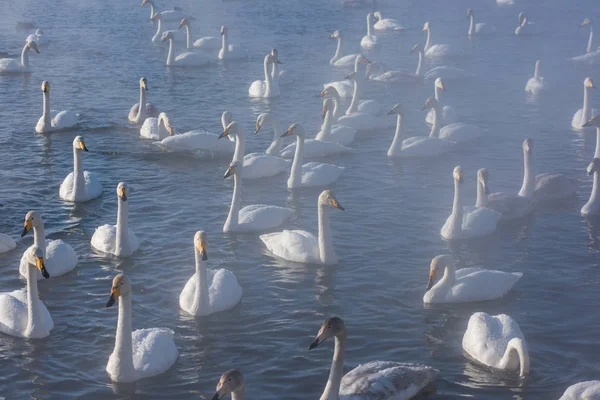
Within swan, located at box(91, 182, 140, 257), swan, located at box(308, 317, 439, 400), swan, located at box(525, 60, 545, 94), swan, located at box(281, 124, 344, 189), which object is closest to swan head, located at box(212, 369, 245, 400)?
Answer: swan, located at box(308, 317, 439, 400)

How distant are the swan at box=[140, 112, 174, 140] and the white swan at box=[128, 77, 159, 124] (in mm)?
1030

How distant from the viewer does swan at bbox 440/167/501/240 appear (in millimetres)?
17547

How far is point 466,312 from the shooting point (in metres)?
14.7

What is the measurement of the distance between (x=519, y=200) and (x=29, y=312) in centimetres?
984

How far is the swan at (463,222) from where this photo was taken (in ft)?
57.6

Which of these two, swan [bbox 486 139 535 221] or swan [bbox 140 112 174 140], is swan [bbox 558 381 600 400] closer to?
swan [bbox 486 139 535 221]

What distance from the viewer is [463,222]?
17734mm

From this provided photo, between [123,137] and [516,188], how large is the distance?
1011cm

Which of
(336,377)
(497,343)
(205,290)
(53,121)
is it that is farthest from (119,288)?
(53,121)

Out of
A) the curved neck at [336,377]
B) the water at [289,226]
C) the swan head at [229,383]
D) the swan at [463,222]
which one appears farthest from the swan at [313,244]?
the swan head at [229,383]

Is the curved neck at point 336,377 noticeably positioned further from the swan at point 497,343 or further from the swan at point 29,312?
the swan at point 29,312

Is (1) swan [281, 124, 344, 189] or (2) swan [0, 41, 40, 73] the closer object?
(1) swan [281, 124, 344, 189]

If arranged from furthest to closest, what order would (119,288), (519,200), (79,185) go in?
(79,185) → (519,200) → (119,288)

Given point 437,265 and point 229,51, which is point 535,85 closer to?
point 229,51
